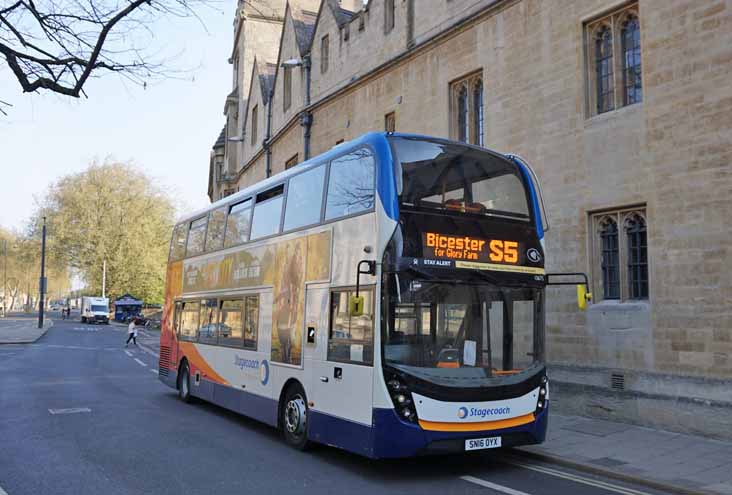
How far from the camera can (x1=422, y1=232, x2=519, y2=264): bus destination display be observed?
7504mm

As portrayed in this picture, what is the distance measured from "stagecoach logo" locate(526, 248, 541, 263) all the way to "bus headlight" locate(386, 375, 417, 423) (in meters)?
2.26

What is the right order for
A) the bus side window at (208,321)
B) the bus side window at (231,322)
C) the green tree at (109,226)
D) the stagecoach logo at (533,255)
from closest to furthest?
1. the stagecoach logo at (533,255)
2. the bus side window at (231,322)
3. the bus side window at (208,321)
4. the green tree at (109,226)

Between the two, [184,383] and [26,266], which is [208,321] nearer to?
[184,383]

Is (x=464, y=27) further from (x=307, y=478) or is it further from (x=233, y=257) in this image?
(x=307, y=478)

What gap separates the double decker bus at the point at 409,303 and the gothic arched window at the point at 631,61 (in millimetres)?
3874

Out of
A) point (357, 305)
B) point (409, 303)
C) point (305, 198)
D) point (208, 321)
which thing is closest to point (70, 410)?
point (208, 321)

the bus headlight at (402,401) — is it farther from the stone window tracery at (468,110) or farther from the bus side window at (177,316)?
the stone window tracery at (468,110)

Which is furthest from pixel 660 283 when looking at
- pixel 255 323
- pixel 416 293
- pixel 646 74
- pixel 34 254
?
pixel 34 254

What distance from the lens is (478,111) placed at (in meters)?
15.0

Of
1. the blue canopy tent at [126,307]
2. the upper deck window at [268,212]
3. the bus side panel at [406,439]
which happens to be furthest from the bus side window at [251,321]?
the blue canopy tent at [126,307]

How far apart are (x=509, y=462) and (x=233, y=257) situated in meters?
5.82

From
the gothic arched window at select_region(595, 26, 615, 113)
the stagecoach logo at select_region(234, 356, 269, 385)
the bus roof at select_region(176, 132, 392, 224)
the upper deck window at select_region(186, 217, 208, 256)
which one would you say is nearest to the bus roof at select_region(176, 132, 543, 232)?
the bus roof at select_region(176, 132, 392, 224)

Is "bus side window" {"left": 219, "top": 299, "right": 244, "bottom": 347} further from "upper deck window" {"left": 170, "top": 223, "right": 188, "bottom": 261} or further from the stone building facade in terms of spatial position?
the stone building facade

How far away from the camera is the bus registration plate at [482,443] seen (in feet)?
23.9
